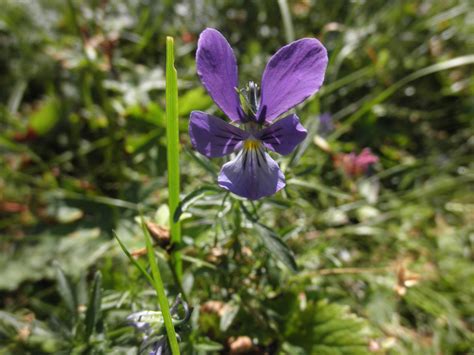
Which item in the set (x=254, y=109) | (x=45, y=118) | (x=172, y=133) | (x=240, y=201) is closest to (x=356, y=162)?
(x=240, y=201)

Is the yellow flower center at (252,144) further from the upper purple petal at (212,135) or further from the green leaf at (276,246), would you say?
the green leaf at (276,246)

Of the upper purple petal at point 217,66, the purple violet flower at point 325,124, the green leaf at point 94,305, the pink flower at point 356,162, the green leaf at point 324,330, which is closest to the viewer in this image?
the upper purple petal at point 217,66

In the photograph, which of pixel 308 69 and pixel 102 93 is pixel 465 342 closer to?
pixel 308 69

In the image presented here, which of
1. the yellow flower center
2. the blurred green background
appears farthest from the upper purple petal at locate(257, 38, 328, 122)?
the blurred green background

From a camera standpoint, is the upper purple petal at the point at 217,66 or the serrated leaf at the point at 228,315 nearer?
the upper purple petal at the point at 217,66

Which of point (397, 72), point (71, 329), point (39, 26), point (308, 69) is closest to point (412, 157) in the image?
point (397, 72)

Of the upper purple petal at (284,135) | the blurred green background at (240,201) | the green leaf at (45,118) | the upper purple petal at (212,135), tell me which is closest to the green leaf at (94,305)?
the blurred green background at (240,201)

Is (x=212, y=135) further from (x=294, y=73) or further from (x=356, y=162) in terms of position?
(x=356, y=162)
